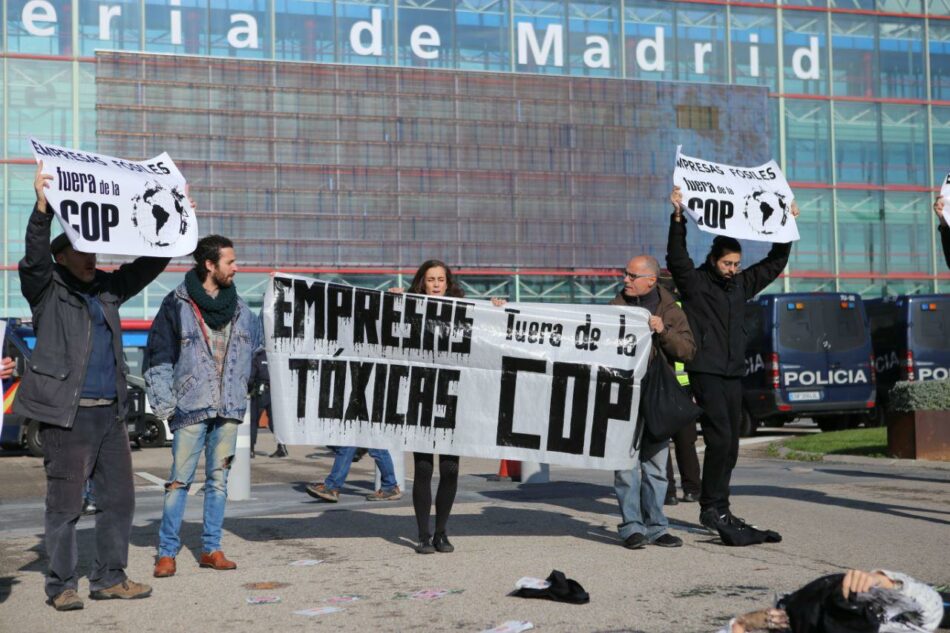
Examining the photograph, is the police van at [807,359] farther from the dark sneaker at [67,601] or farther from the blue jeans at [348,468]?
the dark sneaker at [67,601]

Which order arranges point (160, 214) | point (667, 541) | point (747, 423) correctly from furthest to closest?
point (747, 423)
point (667, 541)
point (160, 214)

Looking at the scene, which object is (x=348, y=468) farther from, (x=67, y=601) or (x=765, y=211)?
(x=67, y=601)

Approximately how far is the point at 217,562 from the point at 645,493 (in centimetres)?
269

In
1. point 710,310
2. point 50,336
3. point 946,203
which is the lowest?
point 50,336

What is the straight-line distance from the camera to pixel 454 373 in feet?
29.1

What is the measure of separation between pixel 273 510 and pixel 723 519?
4319 millimetres

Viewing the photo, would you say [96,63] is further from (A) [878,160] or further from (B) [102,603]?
(B) [102,603]

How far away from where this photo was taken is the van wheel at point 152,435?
77.8ft

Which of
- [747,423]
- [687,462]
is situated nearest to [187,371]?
[687,462]

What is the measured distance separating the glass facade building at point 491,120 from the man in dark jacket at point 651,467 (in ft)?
156

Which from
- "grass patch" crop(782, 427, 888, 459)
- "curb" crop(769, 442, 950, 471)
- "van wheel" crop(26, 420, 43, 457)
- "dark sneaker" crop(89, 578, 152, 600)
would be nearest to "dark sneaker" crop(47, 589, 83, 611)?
"dark sneaker" crop(89, 578, 152, 600)

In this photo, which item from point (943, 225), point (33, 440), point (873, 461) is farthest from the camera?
point (33, 440)

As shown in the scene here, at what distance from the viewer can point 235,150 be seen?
2229 inches

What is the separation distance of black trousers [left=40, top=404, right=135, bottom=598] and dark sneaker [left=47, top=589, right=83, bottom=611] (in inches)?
1.8
